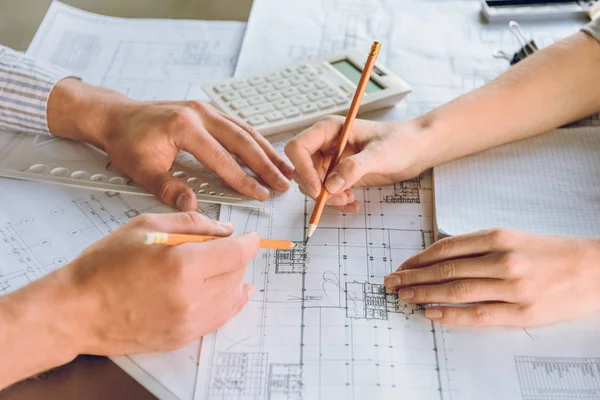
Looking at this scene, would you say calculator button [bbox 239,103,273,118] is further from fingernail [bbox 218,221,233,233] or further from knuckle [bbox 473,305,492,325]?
knuckle [bbox 473,305,492,325]

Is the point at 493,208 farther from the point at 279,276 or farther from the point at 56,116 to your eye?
the point at 56,116

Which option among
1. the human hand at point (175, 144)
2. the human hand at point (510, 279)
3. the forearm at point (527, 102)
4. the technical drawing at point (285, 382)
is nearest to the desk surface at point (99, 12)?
the technical drawing at point (285, 382)

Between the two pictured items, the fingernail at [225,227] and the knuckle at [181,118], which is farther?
the knuckle at [181,118]

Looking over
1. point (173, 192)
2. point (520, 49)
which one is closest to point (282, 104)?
point (173, 192)

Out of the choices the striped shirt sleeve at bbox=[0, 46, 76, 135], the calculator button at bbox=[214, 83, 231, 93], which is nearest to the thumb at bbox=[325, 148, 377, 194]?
the calculator button at bbox=[214, 83, 231, 93]

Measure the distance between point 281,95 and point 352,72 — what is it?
5.4 inches

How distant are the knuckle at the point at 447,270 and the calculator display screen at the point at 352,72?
1.34 ft

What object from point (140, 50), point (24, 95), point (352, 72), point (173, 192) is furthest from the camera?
point (140, 50)

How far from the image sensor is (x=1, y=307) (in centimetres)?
65

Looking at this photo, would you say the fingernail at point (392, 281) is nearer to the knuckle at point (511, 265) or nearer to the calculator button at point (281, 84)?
the knuckle at point (511, 265)

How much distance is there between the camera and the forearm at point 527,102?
0.91 m

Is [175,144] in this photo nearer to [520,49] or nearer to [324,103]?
[324,103]

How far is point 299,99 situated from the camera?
1.01 metres

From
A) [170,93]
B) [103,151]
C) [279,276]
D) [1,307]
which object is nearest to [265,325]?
[279,276]
